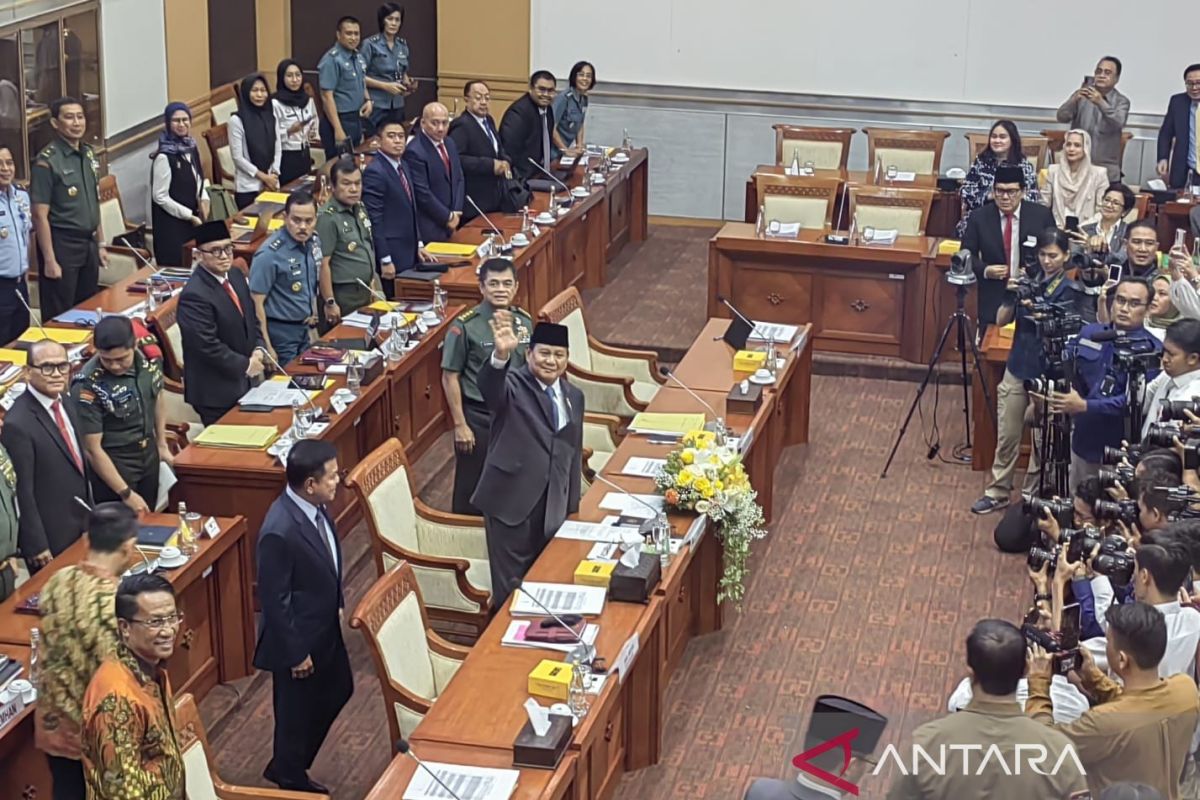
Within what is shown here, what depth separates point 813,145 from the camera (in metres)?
13.3

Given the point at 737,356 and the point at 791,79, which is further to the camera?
the point at 791,79

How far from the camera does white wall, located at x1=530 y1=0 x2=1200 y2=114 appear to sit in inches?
524

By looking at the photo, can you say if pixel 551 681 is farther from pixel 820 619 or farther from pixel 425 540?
pixel 820 619

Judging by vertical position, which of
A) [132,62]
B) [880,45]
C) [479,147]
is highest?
[880,45]

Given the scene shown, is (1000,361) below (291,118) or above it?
below

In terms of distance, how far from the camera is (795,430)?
32.3 feet

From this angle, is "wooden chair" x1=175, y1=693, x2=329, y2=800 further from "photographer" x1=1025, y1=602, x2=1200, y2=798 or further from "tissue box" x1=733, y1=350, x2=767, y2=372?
"tissue box" x1=733, y1=350, x2=767, y2=372

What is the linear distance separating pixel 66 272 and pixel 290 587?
4.83 m

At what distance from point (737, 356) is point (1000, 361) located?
1.41m

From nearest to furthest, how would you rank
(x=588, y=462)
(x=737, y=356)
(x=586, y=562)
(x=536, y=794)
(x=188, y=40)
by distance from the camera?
(x=536, y=794) → (x=586, y=562) → (x=588, y=462) → (x=737, y=356) → (x=188, y=40)

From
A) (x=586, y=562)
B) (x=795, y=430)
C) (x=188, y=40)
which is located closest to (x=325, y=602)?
(x=586, y=562)

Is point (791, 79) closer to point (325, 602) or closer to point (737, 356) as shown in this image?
point (737, 356)

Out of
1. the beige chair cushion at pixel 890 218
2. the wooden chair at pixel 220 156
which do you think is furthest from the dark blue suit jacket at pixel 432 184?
the beige chair cushion at pixel 890 218

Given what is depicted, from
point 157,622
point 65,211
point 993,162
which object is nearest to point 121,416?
point 157,622
